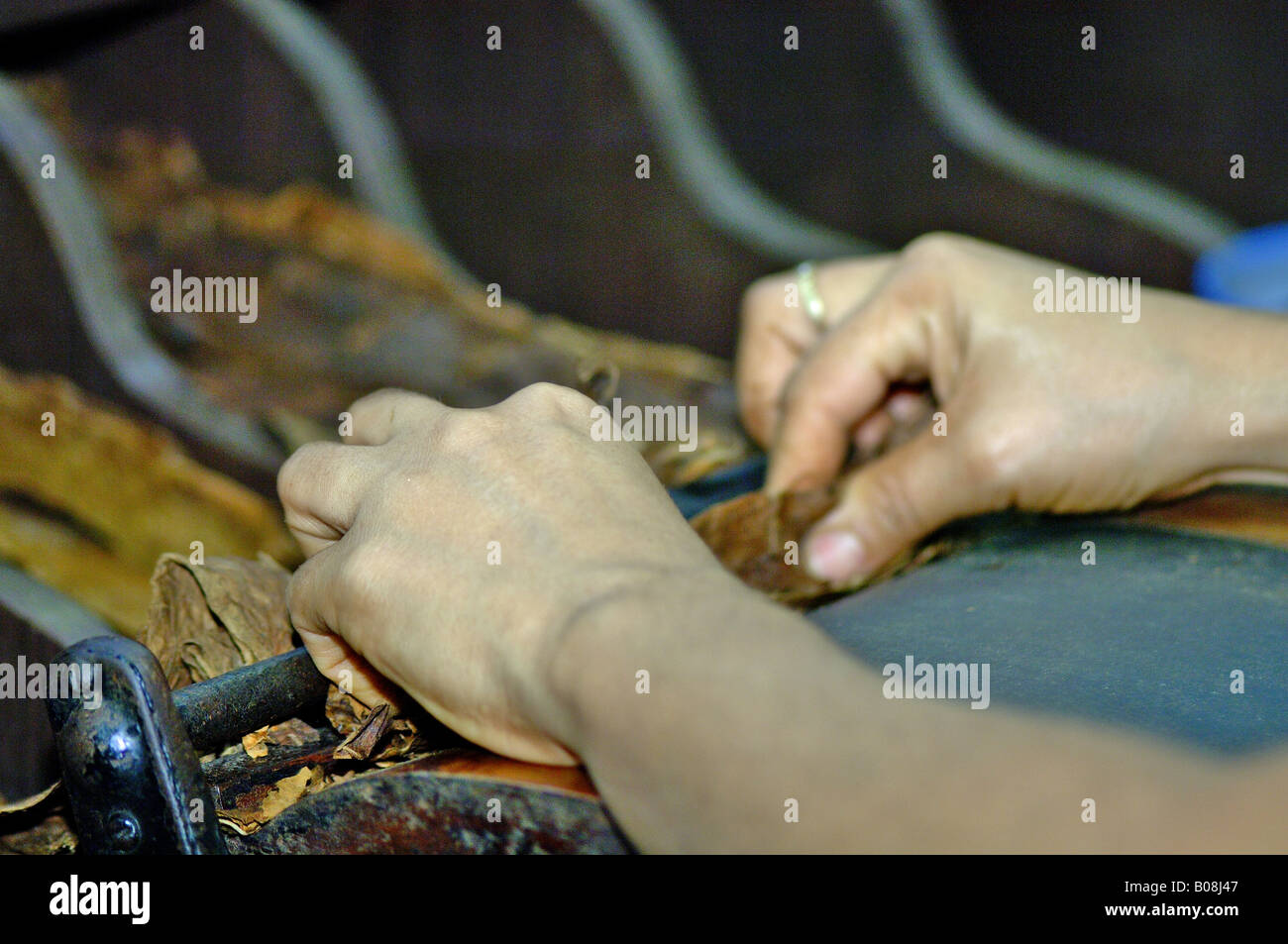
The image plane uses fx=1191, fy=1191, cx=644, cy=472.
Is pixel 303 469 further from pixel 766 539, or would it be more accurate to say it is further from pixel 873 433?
pixel 873 433

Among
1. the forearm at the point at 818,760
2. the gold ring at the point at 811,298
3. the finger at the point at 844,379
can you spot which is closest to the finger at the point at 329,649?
the forearm at the point at 818,760

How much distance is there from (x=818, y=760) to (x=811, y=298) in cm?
105

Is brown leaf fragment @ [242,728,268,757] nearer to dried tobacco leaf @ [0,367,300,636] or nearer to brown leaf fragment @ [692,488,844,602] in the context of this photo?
brown leaf fragment @ [692,488,844,602]

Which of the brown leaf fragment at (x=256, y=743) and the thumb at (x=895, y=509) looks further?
the thumb at (x=895, y=509)

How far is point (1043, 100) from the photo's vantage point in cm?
289

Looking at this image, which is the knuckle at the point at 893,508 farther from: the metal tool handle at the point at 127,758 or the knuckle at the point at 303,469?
the metal tool handle at the point at 127,758

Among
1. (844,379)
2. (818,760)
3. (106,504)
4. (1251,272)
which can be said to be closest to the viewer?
(818,760)

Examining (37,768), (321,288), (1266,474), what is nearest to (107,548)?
(37,768)

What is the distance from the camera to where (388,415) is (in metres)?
0.97

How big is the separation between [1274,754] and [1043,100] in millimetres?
2637

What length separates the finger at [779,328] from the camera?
158cm

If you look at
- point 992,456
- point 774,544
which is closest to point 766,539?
point 774,544

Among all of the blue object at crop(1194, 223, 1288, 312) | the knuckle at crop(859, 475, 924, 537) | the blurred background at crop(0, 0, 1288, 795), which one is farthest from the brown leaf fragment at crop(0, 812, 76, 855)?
the blue object at crop(1194, 223, 1288, 312)

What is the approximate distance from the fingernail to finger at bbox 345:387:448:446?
49 cm
